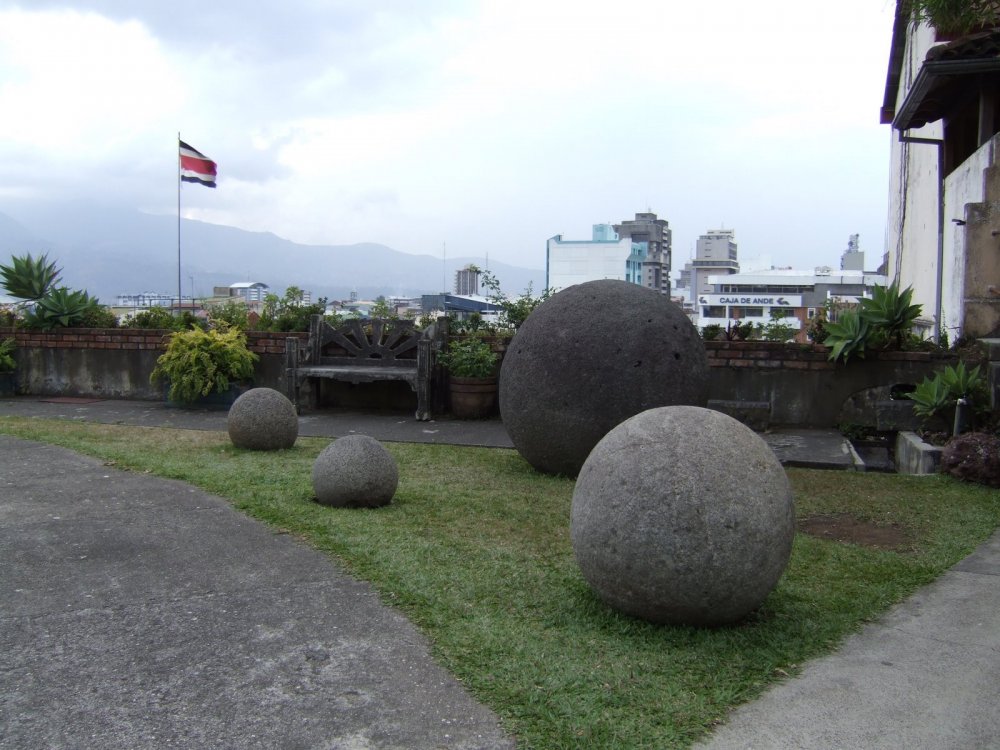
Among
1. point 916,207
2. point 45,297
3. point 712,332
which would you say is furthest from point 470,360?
point 916,207

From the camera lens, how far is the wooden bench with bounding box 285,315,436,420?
37.0 feet

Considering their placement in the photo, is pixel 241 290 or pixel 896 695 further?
pixel 241 290

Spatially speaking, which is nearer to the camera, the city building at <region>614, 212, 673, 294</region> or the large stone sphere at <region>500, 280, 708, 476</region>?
the large stone sphere at <region>500, 280, 708, 476</region>

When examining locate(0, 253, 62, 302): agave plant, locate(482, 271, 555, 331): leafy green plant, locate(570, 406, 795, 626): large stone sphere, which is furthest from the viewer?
locate(0, 253, 62, 302): agave plant

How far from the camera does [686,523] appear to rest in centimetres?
377

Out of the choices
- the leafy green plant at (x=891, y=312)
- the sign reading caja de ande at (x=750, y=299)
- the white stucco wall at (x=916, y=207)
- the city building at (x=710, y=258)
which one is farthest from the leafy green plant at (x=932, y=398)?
the city building at (x=710, y=258)

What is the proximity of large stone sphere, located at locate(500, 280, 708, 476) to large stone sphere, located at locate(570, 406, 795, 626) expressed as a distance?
3062 millimetres

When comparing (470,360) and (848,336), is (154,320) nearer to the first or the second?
(470,360)

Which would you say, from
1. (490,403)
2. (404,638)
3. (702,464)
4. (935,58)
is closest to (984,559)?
(702,464)

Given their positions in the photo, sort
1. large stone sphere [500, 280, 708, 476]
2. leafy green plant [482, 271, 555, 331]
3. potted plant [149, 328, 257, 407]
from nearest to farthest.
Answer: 1. large stone sphere [500, 280, 708, 476]
2. potted plant [149, 328, 257, 407]
3. leafy green plant [482, 271, 555, 331]

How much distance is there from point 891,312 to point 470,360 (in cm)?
523

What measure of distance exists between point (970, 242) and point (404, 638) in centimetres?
876

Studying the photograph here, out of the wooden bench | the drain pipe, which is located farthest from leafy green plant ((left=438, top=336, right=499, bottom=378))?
the drain pipe

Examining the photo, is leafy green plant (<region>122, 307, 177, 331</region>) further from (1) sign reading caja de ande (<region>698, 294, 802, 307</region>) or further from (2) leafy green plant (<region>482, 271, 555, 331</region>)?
(1) sign reading caja de ande (<region>698, 294, 802, 307</region>)
